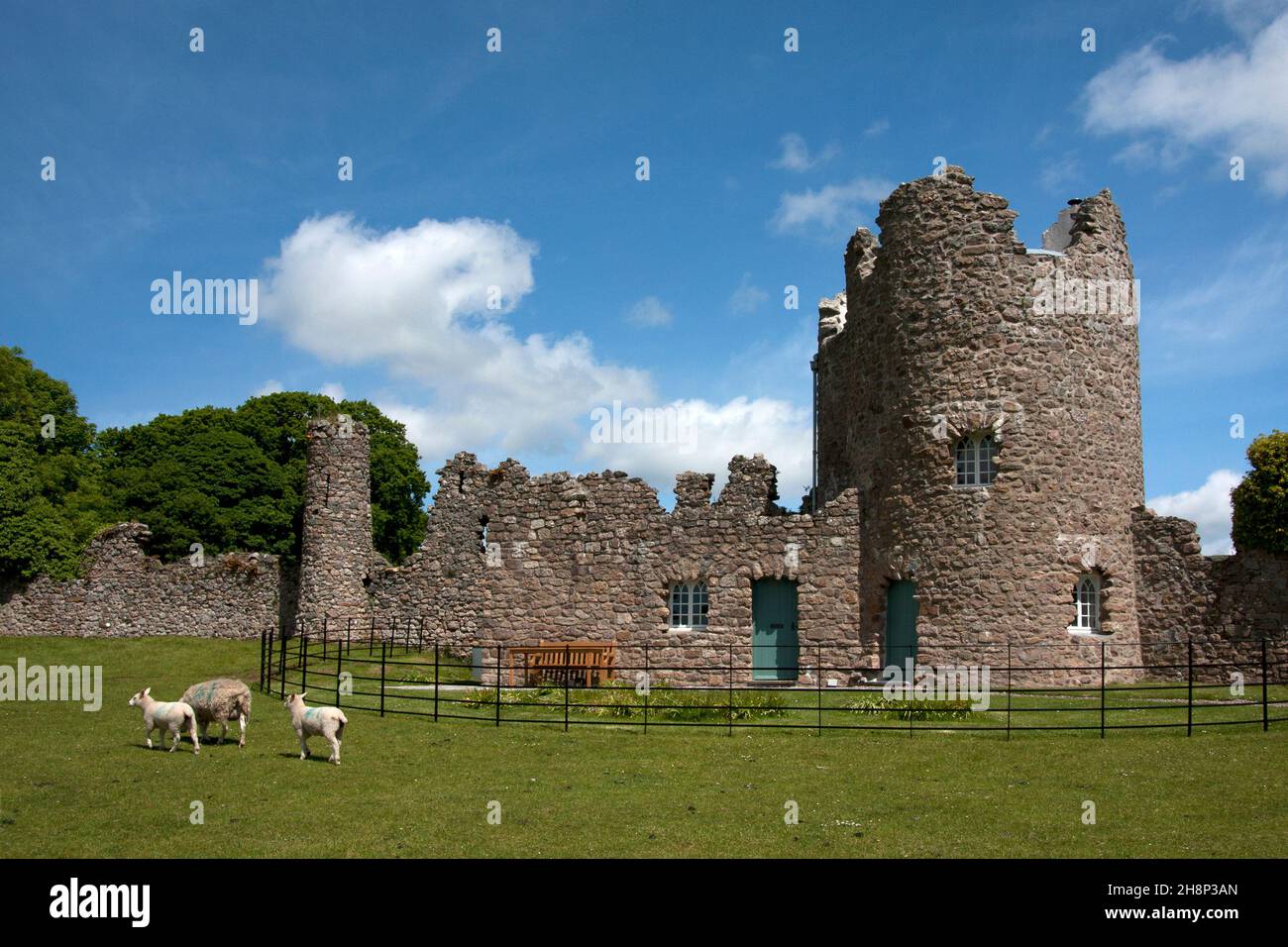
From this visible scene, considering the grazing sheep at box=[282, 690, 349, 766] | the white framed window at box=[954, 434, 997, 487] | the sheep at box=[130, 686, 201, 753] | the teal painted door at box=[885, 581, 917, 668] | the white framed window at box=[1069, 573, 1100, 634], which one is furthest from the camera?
the teal painted door at box=[885, 581, 917, 668]

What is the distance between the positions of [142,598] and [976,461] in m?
29.3

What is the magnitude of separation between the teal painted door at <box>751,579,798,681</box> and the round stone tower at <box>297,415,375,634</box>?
17.1 meters

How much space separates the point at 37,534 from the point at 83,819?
30045mm

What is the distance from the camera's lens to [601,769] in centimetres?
1299

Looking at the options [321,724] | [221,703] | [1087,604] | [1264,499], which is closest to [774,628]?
[1087,604]

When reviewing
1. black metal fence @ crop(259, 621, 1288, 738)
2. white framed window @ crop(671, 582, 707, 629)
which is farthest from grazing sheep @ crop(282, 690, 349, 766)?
white framed window @ crop(671, 582, 707, 629)

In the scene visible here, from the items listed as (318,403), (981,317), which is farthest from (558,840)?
(318,403)

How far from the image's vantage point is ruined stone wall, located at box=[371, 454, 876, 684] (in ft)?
74.8

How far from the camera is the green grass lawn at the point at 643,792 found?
9289 mm

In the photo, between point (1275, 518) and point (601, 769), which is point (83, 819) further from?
point (1275, 518)

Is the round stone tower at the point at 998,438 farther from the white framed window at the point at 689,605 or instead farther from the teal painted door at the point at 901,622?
the white framed window at the point at 689,605

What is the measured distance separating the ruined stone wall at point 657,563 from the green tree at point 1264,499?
7980 mm

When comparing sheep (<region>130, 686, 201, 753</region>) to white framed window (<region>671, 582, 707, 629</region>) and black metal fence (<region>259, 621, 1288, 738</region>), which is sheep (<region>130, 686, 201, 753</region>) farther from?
white framed window (<region>671, 582, 707, 629</region>)

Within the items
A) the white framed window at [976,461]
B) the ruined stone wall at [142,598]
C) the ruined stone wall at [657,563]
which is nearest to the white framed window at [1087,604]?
the white framed window at [976,461]
